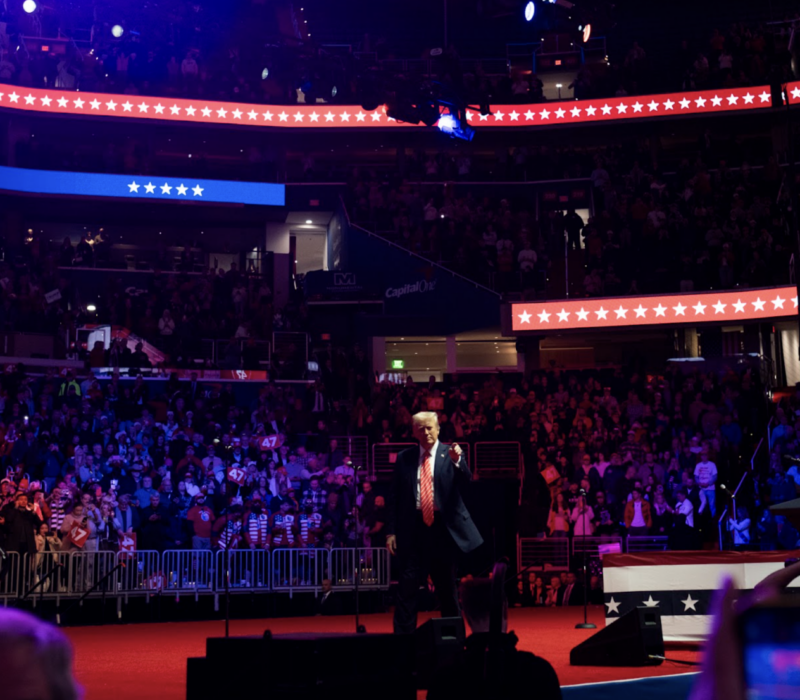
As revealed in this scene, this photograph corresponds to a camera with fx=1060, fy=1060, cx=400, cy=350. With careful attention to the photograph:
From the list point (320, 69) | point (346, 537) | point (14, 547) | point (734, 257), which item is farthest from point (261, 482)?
point (734, 257)

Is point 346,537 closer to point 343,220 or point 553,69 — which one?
point 343,220

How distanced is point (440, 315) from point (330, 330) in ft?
11.6

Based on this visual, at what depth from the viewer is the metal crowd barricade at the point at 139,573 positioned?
596 inches

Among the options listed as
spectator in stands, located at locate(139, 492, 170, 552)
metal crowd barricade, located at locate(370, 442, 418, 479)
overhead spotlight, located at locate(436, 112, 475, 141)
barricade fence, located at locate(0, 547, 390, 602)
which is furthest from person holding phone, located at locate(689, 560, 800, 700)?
metal crowd barricade, located at locate(370, 442, 418, 479)

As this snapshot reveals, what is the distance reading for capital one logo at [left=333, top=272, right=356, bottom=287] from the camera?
3069 cm

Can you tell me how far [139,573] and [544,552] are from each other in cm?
679

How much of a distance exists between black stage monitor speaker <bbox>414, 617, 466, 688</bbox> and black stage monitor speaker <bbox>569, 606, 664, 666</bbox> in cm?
221

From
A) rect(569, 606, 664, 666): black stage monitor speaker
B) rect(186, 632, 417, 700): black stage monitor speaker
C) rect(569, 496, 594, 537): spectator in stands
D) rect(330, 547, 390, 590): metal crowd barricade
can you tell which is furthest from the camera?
rect(569, 496, 594, 537): spectator in stands

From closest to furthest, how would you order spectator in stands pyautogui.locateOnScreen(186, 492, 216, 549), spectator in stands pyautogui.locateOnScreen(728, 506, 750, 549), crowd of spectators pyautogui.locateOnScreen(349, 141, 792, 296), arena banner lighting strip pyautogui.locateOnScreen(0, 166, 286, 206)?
spectator in stands pyautogui.locateOnScreen(728, 506, 750, 549)
spectator in stands pyautogui.locateOnScreen(186, 492, 216, 549)
crowd of spectators pyautogui.locateOnScreen(349, 141, 792, 296)
arena banner lighting strip pyautogui.locateOnScreen(0, 166, 286, 206)

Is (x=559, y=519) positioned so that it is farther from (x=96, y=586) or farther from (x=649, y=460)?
(x=96, y=586)

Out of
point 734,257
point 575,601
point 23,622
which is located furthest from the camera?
point 734,257

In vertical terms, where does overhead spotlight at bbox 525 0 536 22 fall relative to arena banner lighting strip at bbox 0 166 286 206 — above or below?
below

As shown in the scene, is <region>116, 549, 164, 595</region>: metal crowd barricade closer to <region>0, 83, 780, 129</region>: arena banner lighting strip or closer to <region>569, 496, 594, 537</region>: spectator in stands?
<region>569, 496, 594, 537</region>: spectator in stands

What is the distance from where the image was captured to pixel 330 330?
31.3 m
